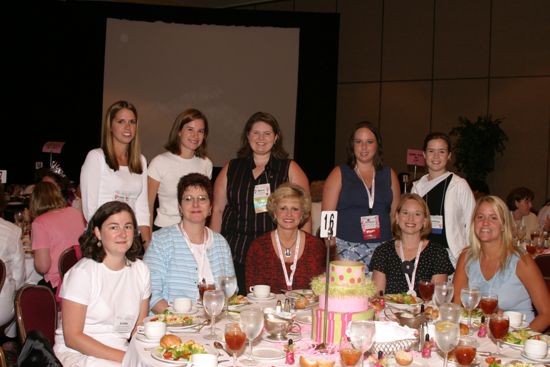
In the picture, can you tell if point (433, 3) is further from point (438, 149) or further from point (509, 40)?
point (438, 149)

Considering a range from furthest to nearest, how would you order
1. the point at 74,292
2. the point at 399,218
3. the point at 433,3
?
the point at 433,3
the point at 399,218
the point at 74,292

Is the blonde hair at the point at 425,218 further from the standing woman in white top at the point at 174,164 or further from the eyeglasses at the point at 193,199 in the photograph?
the standing woman in white top at the point at 174,164

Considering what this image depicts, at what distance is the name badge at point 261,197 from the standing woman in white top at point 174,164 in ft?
1.96

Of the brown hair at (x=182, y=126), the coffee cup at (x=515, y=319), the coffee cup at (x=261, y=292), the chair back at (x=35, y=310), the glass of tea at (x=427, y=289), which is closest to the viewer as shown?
the chair back at (x=35, y=310)

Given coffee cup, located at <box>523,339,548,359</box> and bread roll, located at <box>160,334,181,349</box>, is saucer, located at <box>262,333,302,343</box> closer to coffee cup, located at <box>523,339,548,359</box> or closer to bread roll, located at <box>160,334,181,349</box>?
bread roll, located at <box>160,334,181,349</box>

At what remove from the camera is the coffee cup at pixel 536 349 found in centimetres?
249

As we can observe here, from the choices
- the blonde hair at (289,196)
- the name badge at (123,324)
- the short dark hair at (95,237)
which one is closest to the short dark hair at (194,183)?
the blonde hair at (289,196)

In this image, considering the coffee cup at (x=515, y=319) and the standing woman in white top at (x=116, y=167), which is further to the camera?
the standing woman in white top at (x=116, y=167)

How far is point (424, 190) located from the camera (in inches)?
183

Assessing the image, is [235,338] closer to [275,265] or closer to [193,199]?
[193,199]

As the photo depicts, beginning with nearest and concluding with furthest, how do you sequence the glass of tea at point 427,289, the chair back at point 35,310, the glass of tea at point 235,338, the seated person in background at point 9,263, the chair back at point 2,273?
the glass of tea at point 235,338
the chair back at point 35,310
the glass of tea at point 427,289
the chair back at point 2,273
the seated person in background at point 9,263

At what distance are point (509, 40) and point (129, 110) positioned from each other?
27.9 ft

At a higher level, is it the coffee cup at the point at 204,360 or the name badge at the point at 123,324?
the coffee cup at the point at 204,360

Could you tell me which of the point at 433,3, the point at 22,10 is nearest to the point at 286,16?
the point at 433,3
